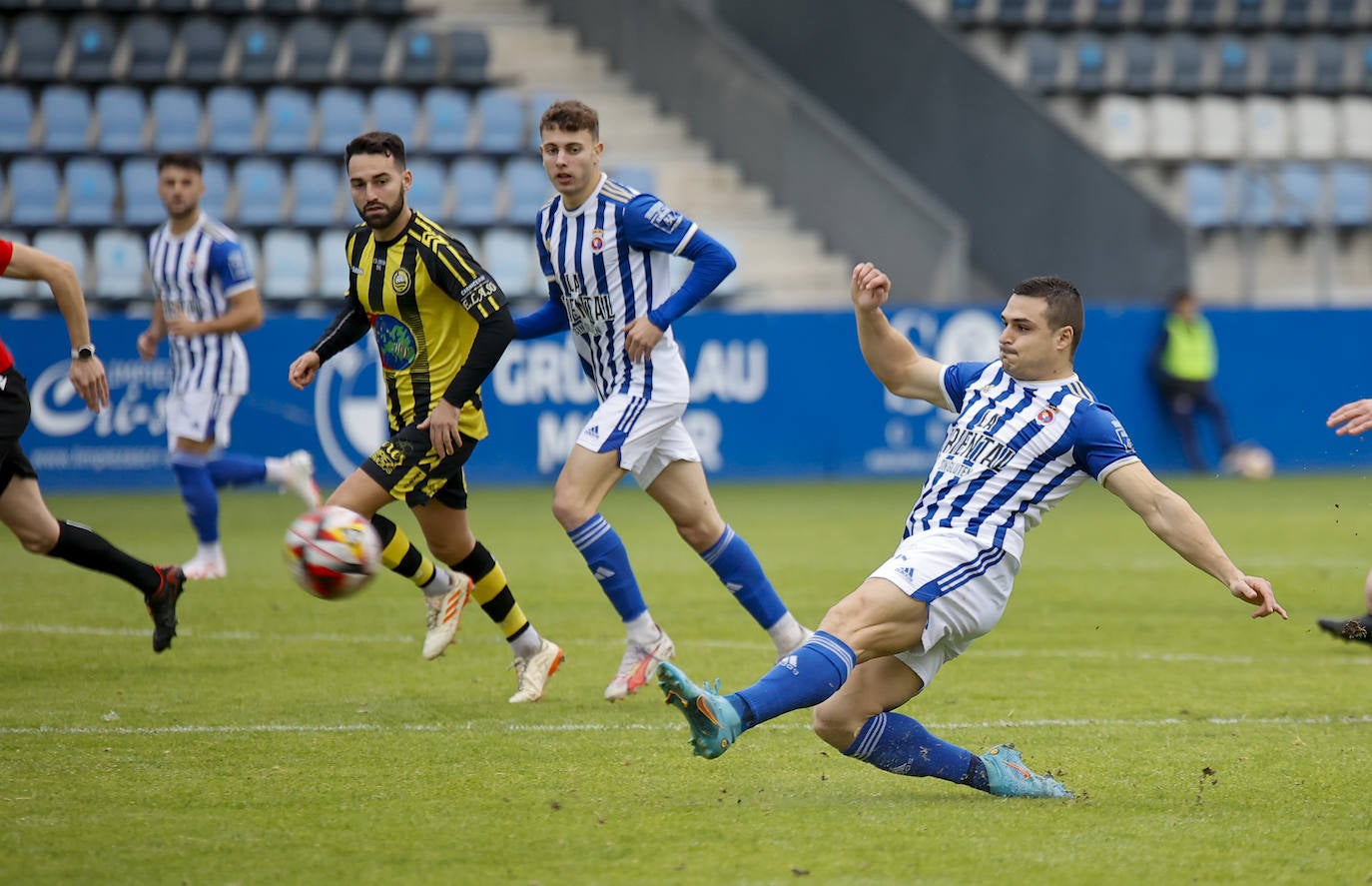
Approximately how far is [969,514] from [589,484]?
2158mm

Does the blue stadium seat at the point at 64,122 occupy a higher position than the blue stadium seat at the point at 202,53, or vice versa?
the blue stadium seat at the point at 202,53

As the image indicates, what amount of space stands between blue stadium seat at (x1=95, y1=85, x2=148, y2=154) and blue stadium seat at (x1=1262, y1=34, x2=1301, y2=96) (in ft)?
48.9

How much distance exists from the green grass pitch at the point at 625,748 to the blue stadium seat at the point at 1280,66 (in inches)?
574

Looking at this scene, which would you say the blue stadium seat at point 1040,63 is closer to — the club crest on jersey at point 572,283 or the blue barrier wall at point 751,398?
the blue barrier wall at point 751,398

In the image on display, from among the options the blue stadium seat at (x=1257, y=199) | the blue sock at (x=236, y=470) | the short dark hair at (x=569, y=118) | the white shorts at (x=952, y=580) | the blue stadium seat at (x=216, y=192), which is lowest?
the blue sock at (x=236, y=470)

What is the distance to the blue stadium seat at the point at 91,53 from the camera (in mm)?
19188

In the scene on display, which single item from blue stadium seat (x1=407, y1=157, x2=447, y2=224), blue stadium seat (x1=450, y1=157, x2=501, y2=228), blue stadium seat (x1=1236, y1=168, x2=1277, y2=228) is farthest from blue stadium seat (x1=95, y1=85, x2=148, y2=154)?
blue stadium seat (x1=1236, y1=168, x2=1277, y2=228)

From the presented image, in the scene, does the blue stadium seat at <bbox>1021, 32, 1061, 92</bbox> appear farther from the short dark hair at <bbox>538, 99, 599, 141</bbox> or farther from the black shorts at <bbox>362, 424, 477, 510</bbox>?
the black shorts at <bbox>362, 424, 477, 510</bbox>

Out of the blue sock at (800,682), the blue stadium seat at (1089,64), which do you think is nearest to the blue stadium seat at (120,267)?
the blue stadium seat at (1089,64)

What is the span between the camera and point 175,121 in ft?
61.9

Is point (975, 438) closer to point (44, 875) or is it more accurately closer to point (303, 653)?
point (44, 875)

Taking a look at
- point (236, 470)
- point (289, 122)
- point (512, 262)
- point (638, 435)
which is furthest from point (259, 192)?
point (638, 435)

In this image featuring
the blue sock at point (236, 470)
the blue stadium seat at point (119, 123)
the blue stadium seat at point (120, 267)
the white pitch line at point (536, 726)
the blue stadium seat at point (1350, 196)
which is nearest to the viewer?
the white pitch line at point (536, 726)

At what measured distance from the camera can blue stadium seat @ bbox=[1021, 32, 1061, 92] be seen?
22.7 metres
